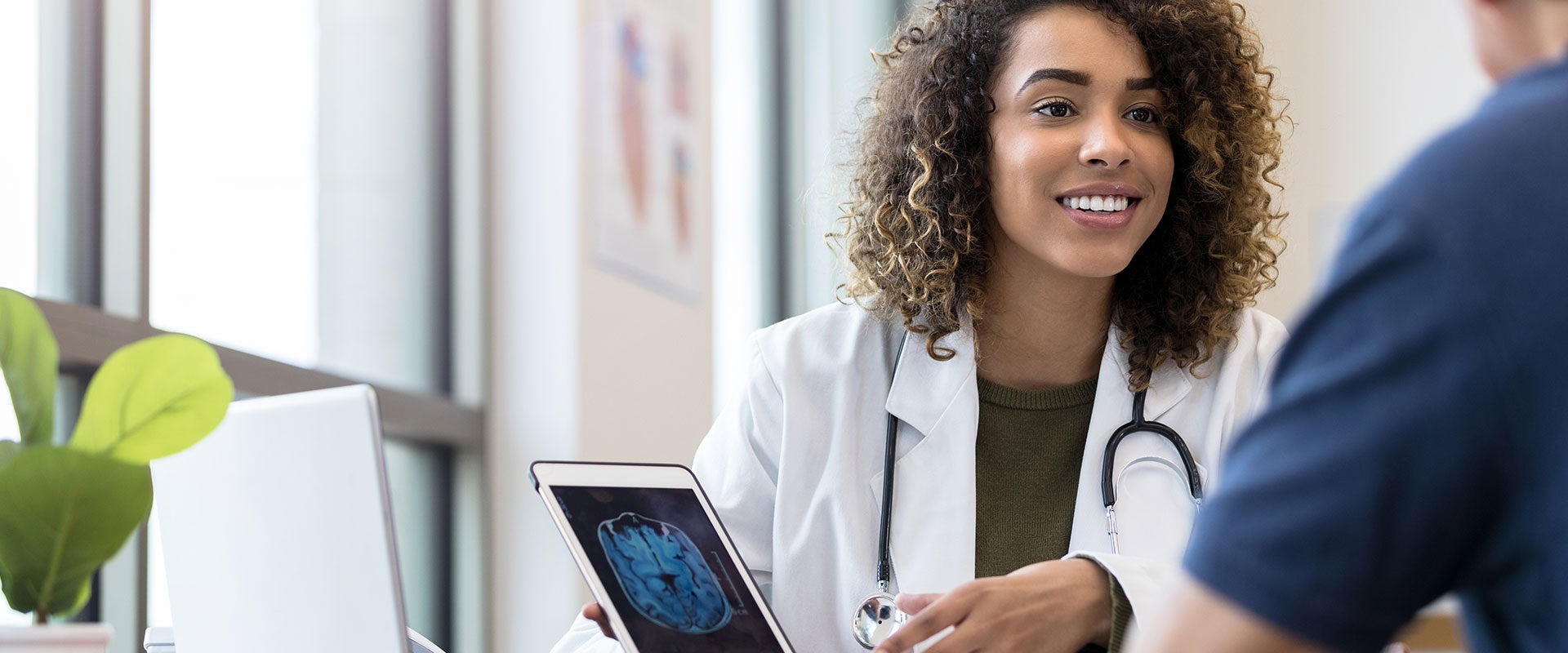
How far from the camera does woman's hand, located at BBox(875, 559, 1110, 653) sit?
1236 millimetres

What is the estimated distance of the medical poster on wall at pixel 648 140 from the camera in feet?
10.3

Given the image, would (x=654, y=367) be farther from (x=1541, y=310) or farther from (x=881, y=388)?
(x=1541, y=310)

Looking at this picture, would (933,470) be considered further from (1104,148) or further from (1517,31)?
(1517,31)

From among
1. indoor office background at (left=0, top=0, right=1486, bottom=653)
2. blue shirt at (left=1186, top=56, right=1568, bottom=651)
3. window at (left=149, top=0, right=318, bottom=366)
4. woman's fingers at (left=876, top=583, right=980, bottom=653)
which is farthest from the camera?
window at (left=149, top=0, right=318, bottom=366)

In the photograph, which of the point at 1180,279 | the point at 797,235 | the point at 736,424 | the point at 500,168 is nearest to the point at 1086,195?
the point at 1180,279

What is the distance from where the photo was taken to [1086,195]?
1.70 m

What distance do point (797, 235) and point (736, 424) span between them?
2.89 metres

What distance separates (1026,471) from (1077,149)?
361 mm

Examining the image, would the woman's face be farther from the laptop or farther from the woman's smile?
the laptop

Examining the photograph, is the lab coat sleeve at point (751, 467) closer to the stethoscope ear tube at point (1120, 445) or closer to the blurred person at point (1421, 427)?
the stethoscope ear tube at point (1120, 445)

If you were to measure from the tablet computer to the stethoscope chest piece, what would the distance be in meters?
0.18

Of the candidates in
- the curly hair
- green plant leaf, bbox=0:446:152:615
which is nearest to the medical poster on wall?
the curly hair

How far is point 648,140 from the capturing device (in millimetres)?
3363

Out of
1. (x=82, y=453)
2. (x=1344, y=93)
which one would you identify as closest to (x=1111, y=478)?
(x=82, y=453)
